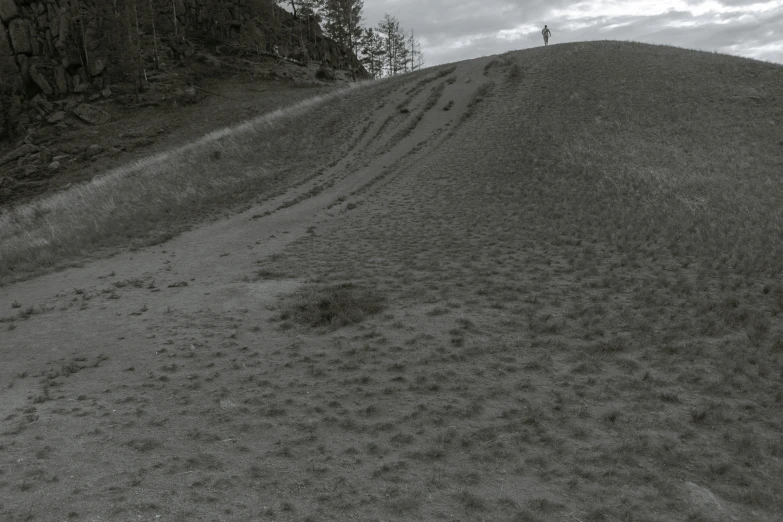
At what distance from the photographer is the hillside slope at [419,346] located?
594cm

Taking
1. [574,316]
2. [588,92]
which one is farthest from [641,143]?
[574,316]

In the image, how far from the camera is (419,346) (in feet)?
30.6

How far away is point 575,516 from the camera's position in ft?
18.1

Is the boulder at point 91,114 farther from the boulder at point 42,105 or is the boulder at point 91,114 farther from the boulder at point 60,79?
the boulder at point 60,79

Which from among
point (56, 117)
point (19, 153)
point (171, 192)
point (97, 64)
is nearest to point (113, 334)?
point (171, 192)

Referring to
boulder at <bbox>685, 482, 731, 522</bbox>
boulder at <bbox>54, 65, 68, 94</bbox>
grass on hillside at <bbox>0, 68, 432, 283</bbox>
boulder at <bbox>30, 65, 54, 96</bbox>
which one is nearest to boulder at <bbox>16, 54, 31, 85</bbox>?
boulder at <bbox>30, 65, 54, 96</bbox>

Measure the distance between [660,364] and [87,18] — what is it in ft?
167

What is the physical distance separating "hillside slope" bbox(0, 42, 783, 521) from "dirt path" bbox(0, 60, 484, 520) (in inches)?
2.1

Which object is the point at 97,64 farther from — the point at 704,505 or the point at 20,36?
the point at 704,505

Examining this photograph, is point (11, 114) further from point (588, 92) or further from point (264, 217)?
point (588, 92)

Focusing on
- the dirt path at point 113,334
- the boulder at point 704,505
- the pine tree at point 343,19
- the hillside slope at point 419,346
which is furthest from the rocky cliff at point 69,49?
the boulder at point 704,505

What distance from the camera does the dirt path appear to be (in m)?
6.17

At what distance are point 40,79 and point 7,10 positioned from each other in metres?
6.07

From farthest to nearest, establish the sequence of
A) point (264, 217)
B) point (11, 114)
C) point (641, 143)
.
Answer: point (11, 114), point (641, 143), point (264, 217)
